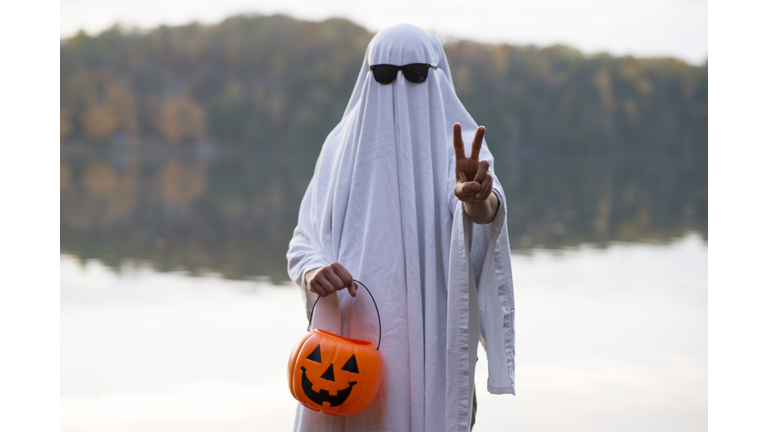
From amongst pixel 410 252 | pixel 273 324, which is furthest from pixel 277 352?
pixel 410 252

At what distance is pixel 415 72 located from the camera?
6.73 feet

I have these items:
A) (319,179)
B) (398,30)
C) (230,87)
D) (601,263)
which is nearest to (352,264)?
(319,179)

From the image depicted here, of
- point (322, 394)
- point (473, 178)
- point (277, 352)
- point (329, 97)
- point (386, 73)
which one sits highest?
point (329, 97)

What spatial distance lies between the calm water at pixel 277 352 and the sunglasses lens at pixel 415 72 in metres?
1.77

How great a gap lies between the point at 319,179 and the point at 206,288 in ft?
14.1

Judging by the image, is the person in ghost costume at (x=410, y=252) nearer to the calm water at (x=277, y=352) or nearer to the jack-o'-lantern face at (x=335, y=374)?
the jack-o'-lantern face at (x=335, y=374)

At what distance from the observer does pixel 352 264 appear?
2045 mm

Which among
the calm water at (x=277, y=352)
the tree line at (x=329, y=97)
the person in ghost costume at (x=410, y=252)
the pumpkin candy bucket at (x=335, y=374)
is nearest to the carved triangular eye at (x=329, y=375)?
the pumpkin candy bucket at (x=335, y=374)

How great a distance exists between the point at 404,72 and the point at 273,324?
3177 millimetres

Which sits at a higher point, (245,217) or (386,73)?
(386,73)

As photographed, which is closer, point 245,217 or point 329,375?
point 329,375

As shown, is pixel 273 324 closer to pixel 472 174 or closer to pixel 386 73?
pixel 386 73

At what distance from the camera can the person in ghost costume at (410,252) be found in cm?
189

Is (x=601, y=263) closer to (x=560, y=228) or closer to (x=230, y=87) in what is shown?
(x=560, y=228)
